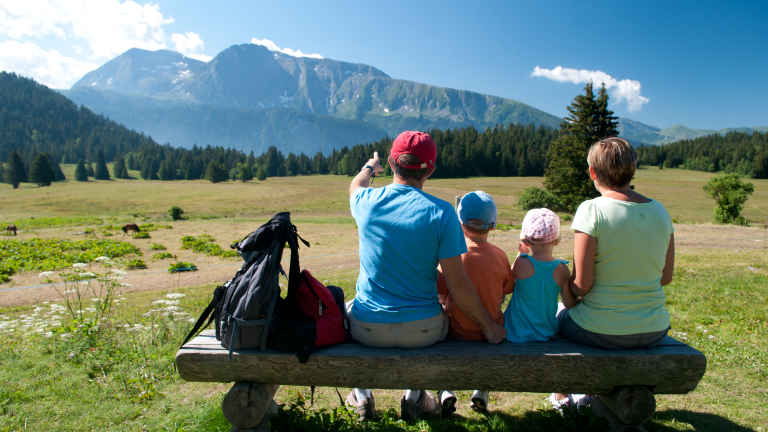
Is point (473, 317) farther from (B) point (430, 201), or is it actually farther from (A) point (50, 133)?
(A) point (50, 133)

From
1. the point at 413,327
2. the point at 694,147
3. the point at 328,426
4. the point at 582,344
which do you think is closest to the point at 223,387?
the point at 328,426

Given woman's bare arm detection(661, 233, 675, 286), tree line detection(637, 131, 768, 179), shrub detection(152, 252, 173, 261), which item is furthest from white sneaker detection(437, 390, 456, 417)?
tree line detection(637, 131, 768, 179)

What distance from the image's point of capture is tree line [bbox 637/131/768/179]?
314ft

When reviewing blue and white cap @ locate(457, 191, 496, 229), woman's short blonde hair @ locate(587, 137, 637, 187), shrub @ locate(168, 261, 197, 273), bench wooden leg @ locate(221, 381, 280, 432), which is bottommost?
shrub @ locate(168, 261, 197, 273)

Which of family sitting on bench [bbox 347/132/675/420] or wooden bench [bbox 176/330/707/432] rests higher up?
family sitting on bench [bbox 347/132/675/420]

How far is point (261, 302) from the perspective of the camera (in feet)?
8.83

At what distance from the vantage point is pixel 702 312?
6.53 meters

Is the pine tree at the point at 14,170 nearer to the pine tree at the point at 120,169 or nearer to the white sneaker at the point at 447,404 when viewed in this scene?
the pine tree at the point at 120,169

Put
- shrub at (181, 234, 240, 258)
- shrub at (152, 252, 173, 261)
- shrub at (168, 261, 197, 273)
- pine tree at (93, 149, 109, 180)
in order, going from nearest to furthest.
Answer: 1. shrub at (168, 261, 197, 273)
2. shrub at (152, 252, 173, 261)
3. shrub at (181, 234, 240, 258)
4. pine tree at (93, 149, 109, 180)

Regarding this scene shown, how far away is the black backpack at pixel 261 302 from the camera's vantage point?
2.69m

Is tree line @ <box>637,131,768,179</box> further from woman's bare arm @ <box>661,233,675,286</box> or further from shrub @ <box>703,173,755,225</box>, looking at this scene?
woman's bare arm @ <box>661,233,675,286</box>

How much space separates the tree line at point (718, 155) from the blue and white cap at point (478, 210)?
123872 millimetres

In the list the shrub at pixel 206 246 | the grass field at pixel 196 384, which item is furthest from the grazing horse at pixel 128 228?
the grass field at pixel 196 384

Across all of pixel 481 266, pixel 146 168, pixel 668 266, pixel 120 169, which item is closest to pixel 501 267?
pixel 481 266
